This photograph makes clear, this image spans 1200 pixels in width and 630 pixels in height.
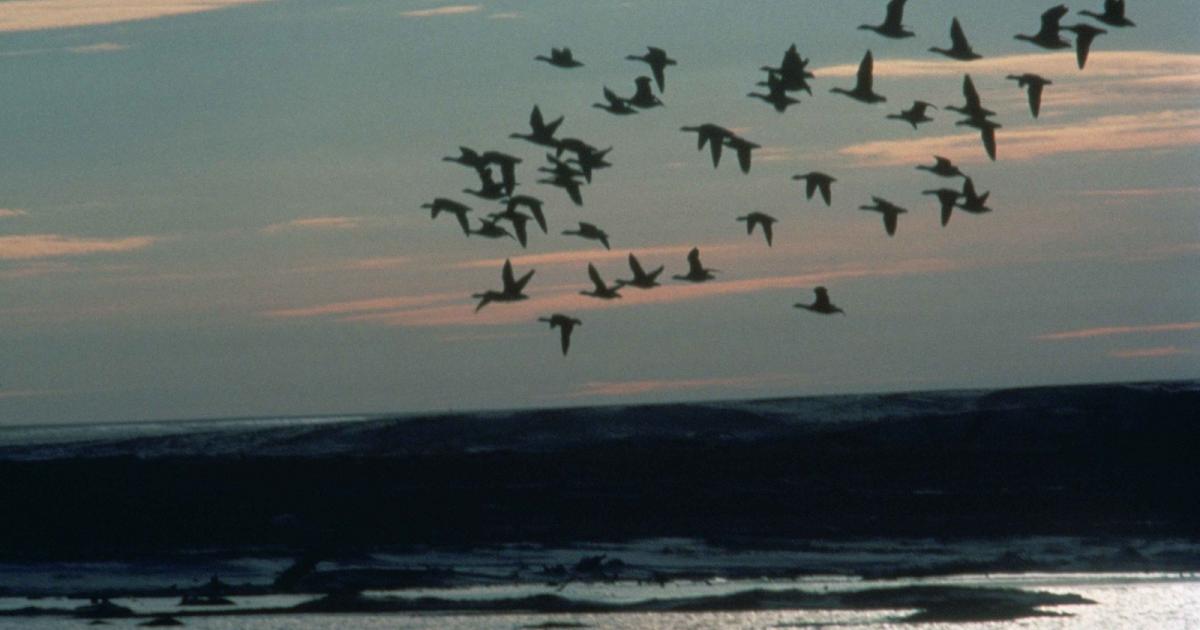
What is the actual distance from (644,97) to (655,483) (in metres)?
22.5

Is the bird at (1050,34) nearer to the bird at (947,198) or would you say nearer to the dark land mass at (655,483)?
the bird at (947,198)

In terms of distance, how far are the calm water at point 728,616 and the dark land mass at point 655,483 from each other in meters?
8.95

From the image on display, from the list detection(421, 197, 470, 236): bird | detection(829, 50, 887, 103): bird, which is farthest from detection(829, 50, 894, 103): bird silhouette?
detection(421, 197, 470, 236): bird

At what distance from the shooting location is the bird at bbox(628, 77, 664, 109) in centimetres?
3247

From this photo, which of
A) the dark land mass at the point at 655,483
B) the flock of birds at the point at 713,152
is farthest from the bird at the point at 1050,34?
the dark land mass at the point at 655,483

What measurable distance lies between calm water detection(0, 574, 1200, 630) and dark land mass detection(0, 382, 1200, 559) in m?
8.95

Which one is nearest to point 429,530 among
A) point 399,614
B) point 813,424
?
point 399,614

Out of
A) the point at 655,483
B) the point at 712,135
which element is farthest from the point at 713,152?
the point at 655,483

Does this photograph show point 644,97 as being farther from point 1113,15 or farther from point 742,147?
point 1113,15

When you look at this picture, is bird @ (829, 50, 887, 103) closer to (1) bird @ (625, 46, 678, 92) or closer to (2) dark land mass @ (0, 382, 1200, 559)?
(1) bird @ (625, 46, 678, 92)

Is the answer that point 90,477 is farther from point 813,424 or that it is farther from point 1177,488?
point 1177,488

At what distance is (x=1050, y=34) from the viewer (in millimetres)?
29812

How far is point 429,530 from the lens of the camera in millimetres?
45906

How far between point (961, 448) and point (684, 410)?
20703 millimetres
